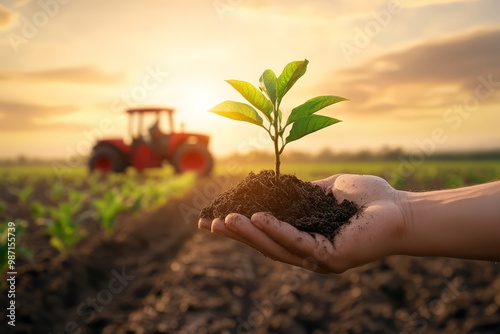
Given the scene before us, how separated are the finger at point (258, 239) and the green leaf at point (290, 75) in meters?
0.55

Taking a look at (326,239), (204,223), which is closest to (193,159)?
(204,223)

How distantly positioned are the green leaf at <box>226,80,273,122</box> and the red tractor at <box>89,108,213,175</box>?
31.6ft

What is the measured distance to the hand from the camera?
6.95 ft

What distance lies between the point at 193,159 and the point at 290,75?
10.4 meters

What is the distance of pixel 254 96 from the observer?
2.27 metres

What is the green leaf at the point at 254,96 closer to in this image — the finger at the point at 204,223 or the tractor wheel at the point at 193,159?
the finger at the point at 204,223

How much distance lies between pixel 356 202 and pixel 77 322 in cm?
327

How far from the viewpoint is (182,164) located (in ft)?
39.6

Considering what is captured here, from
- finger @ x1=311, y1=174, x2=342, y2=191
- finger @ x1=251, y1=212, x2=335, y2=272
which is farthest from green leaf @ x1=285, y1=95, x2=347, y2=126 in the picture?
finger @ x1=311, y1=174, x2=342, y2=191

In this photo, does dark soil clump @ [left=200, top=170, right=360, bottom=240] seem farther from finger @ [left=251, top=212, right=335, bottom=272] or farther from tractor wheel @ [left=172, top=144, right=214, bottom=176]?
tractor wheel @ [left=172, top=144, right=214, bottom=176]

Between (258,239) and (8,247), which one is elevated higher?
(258,239)

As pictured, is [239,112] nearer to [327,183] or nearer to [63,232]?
[327,183]

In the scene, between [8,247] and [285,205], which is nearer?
[285,205]

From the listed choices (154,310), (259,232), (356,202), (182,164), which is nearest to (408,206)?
(356,202)
